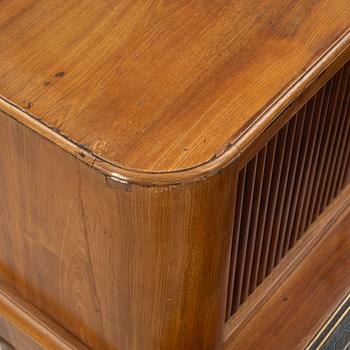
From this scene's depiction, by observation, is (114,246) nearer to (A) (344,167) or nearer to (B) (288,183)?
(B) (288,183)

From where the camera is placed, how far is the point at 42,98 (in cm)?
73

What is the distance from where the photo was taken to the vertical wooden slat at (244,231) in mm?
833

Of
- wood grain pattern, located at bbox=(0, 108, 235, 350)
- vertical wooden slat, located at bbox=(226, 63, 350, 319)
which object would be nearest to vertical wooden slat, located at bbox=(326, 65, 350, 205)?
vertical wooden slat, located at bbox=(226, 63, 350, 319)

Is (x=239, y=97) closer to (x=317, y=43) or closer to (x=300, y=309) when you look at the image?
(x=317, y=43)

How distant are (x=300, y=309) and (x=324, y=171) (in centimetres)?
21

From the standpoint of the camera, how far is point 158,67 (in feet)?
2.46

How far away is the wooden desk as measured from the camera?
698mm

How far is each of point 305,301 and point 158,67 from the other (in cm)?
53

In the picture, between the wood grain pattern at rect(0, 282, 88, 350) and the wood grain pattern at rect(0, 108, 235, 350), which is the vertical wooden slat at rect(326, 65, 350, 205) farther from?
the wood grain pattern at rect(0, 282, 88, 350)

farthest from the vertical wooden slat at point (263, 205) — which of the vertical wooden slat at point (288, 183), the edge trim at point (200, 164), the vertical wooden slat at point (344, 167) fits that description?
the vertical wooden slat at point (344, 167)

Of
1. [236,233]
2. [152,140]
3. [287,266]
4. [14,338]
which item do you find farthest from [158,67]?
[14,338]

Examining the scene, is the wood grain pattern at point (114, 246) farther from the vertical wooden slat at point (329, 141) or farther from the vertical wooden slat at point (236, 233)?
the vertical wooden slat at point (329, 141)

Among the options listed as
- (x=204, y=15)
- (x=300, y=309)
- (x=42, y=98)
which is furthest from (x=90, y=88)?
(x=300, y=309)

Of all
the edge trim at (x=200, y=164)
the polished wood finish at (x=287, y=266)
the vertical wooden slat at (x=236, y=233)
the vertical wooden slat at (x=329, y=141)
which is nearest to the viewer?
the edge trim at (x=200, y=164)
